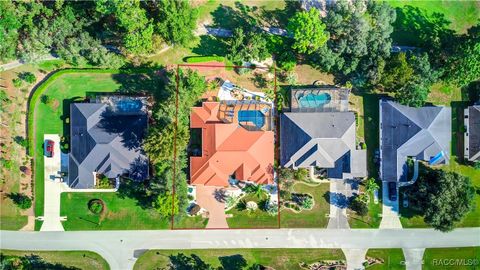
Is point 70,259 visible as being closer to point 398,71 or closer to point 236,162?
point 236,162

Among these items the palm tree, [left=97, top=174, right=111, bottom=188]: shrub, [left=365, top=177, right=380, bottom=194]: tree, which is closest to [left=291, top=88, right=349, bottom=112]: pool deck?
[left=365, top=177, right=380, bottom=194]: tree

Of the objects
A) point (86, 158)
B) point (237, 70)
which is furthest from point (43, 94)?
point (237, 70)

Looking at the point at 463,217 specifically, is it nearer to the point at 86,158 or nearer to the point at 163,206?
the point at 163,206

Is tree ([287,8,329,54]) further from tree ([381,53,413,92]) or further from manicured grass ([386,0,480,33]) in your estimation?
manicured grass ([386,0,480,33])

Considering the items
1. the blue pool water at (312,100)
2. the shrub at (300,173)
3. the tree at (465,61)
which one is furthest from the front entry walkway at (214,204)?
the tree at (465,61)

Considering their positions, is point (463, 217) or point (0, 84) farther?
point (0, 84)

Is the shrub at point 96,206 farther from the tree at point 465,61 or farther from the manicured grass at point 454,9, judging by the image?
the tree at point 465,61
